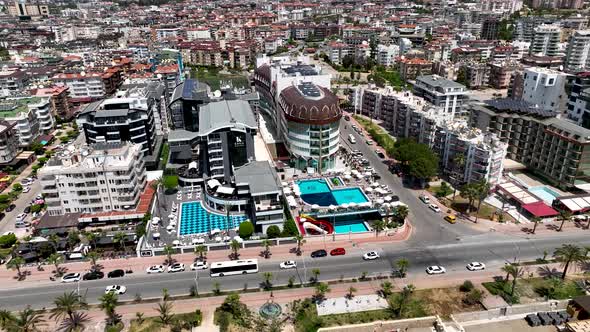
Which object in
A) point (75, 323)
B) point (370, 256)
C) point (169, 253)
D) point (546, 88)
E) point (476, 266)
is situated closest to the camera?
point (75, 323)

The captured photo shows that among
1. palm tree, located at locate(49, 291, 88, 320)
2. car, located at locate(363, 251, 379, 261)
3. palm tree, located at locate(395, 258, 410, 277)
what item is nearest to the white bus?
car, located at locate(363, 251, 379, 261)

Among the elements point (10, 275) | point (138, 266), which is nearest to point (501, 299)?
point (138, 266)

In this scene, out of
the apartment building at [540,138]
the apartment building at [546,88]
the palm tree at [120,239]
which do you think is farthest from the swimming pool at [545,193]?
the palm tree at [120,239]

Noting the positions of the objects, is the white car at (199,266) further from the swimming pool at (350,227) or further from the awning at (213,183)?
the swimming pool at (350,227)

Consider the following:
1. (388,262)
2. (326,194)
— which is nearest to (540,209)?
(388,262)

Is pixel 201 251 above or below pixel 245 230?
above

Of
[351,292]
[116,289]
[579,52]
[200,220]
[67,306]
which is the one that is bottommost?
[200,220]

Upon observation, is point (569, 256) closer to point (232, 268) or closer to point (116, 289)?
point (232, 268)
